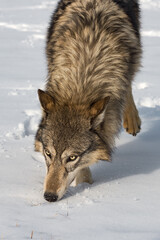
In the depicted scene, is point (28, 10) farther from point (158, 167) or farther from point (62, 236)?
point (62, 236)

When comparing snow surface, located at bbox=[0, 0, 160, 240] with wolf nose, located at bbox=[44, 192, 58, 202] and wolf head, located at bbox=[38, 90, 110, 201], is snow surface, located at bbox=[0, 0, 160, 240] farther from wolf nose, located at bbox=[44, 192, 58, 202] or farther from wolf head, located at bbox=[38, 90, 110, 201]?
wolf head, located at bbox=[38, 90, 110, 201]

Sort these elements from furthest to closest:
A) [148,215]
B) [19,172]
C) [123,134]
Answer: [123,134], [19,172], [148,215]

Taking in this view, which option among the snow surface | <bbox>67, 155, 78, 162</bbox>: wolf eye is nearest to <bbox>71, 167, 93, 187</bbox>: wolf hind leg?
the snow surface

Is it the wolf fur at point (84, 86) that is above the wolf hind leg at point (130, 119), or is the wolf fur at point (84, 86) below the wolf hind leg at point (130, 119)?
above

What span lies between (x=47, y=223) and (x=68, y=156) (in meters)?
0.81

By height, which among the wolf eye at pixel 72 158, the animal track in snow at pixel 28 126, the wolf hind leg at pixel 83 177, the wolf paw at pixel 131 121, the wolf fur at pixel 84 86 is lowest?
the animal track in snow at pixel 28 126

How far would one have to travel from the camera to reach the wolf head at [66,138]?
351 cm

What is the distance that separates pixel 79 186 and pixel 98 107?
79cm

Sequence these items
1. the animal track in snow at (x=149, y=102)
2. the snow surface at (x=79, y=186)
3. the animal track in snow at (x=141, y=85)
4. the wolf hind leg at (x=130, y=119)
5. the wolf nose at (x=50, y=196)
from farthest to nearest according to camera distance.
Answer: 1. the animal track in snow at (x=141, y=85)
2. the animal track in snow at (x=149, y=102)
3. the wolf hind leg at (x=130, y=119)
4. the wolf nose at (x=50, y=196)
5. the snow surface at (x=79, y=186)

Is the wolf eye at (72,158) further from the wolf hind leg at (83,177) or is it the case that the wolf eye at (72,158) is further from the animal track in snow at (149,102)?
the animal track in snow at (149,102)

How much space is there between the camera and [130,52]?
14.1ft

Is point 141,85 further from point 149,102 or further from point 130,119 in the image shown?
point 130,119

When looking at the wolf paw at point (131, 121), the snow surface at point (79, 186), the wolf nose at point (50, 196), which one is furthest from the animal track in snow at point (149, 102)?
the wolf nose at point (50, 196)

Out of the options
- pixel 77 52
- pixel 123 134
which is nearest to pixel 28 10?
pixel 123 134
